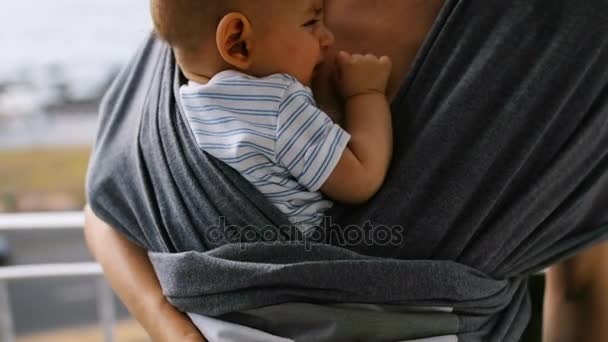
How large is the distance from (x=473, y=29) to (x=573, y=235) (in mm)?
284

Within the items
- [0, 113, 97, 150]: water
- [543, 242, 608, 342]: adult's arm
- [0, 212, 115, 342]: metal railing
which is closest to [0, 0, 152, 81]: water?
[0, 113, 97, 150]: water

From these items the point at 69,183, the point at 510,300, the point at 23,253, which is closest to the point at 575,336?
the point at 510,300

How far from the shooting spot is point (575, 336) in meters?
0.94

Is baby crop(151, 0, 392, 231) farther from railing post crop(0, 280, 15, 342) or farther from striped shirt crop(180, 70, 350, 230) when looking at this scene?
railing post crop(0, 280, 15, 342)

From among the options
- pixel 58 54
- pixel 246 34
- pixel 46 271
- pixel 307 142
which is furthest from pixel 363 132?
pixel 58 54

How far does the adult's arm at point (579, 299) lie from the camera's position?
2.96 ft

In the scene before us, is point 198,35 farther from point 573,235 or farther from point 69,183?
point 69,183

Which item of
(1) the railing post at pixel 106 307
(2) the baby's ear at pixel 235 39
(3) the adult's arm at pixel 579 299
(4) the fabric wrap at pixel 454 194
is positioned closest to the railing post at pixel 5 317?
(1) the railing post at pixel 106 307

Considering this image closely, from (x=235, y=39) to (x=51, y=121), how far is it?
972mm

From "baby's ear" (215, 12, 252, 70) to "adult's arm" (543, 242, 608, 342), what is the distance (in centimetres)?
52

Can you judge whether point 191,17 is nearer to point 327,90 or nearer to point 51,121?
point 327,90

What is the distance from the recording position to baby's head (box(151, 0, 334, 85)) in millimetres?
762

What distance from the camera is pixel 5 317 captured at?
4.95 feet

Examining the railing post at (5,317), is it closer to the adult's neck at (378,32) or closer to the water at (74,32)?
the water at (74,32)
